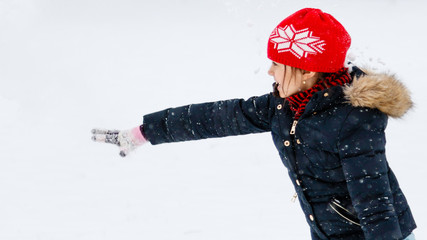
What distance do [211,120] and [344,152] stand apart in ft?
2.89

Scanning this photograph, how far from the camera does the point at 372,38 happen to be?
11375 millimetres

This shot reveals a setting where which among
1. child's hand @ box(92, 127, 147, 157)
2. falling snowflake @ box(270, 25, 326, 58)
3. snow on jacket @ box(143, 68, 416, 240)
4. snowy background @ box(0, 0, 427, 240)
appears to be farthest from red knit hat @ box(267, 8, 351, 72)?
child's hand @ box(92, 127, 147, 157)

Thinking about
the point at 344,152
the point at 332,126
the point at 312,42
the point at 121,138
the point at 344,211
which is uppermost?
the point at 312,42

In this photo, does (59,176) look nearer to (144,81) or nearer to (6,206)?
(6,206)

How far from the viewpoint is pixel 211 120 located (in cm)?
278

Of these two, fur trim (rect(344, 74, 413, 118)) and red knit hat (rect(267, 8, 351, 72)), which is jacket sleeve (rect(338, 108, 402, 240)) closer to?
fur trim (rect(344, 74, 413, 118))

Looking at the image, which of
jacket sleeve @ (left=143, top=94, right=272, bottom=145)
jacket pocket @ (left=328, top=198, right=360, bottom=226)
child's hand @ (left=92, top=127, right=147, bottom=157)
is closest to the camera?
jacket pocket @ (left=328, top=198, right=360, bottom=226)

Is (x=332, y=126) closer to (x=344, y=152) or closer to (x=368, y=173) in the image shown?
(x=344, y=152)

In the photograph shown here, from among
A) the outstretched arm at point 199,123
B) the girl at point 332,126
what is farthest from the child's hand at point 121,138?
the girl at point 332,126

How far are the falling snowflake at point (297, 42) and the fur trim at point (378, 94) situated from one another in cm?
25

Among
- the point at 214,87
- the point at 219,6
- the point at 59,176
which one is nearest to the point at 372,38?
the point at 219,6

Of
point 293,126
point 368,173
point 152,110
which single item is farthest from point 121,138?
point 152,110

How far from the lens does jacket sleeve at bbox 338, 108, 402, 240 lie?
205 cm

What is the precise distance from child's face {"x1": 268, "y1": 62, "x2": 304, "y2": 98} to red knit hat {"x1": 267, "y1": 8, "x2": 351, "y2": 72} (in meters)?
0.05
